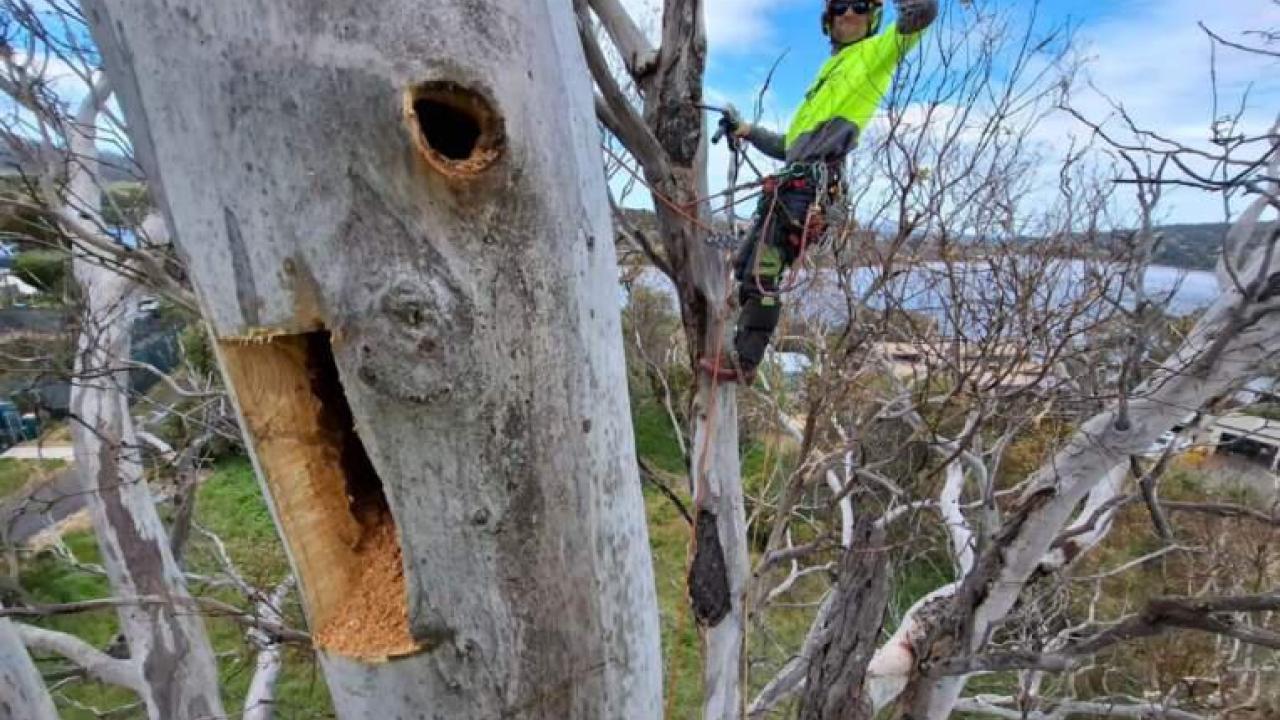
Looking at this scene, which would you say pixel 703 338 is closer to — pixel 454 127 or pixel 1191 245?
pixel 454 127

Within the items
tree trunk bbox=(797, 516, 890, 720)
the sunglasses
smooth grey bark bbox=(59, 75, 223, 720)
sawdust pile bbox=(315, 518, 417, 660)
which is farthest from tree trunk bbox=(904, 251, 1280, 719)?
smooth grey bark bbox=(59, 75, 223, 720)

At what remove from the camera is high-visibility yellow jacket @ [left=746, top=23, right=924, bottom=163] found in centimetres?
234

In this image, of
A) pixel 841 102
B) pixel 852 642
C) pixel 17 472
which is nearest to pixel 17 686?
pixel 852 642

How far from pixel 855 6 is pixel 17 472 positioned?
1125cm

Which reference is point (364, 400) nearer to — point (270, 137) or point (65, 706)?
point (270, 137)

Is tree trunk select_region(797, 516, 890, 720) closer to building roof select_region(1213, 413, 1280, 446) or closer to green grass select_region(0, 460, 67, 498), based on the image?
building roof select_region(1213, 413, 1280, 446)

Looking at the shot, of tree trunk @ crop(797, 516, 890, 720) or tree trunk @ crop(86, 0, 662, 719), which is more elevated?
tree trunk @ crop(86, 0, 662, 719)

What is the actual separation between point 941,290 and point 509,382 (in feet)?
14.4

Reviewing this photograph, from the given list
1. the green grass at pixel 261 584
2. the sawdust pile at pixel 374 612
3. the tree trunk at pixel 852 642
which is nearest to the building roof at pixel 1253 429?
the tree trunk at pixel 852 642

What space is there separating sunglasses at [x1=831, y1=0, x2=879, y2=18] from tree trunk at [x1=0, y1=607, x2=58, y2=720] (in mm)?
4394

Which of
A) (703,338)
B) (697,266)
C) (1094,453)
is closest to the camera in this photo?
(697,266)

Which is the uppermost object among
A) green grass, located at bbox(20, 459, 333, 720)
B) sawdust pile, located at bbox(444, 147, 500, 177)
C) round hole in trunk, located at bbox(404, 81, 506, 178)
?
round hole in trunk, located at bbox(404, 81, 506, 178)

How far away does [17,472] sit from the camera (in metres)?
8.88

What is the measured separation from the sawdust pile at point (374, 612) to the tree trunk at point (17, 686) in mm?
3612
